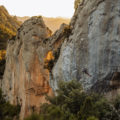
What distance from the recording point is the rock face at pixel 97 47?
13.0 meters

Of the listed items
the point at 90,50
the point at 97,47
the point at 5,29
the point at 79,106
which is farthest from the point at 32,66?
the point at 5,29

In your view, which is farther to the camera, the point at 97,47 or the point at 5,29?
the point at 5,29

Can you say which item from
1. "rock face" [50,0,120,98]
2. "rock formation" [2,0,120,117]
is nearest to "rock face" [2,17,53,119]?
"rock formation" [2,0,120,117]

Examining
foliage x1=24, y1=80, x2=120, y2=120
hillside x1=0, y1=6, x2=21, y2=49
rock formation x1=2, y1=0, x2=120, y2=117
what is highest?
hillside x1=0, y1=6, x2=21, y2=49

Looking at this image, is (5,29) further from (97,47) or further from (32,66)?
(97,47)

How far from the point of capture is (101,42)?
13.2 meters

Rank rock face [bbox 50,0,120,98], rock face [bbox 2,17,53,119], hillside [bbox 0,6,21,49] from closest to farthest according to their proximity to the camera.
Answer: rock face [bbox 50,0,120,98] < rock face [bbox 2,17,53,119] < hillside [bbox 0,6,21,49]

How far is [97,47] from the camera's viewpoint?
527 inches

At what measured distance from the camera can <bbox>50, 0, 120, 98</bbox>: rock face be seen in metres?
13.0

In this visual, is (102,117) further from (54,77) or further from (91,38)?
(54,77)

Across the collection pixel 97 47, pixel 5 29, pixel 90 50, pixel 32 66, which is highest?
pixel 5 29

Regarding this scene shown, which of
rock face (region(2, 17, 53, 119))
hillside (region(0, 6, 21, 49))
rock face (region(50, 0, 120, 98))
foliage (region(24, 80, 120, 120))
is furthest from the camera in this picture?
hillside (region(0, 6, 21, 49))

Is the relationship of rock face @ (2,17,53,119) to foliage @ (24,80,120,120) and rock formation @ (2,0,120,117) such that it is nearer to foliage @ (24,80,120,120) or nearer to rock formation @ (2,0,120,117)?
rock formation @ (2,0,120,117)

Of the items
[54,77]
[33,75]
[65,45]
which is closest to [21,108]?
[33,75]
